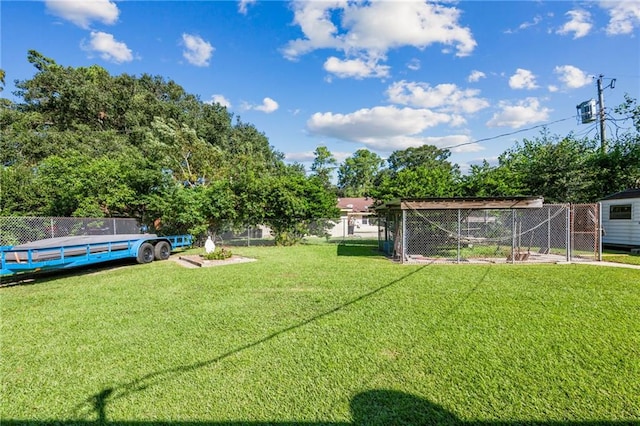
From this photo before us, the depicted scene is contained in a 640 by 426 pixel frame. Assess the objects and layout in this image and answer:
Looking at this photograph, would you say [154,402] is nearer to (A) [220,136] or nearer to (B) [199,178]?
(B) [199,178]

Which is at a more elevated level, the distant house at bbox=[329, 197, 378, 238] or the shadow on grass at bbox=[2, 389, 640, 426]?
the distant house at bbox=[329, 197, 378, 238]

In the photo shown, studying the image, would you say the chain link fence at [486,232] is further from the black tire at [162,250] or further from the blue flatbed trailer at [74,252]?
the blue flatbed trailer at [74,252]

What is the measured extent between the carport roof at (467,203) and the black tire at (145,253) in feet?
27.4

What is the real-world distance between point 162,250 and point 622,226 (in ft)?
59.6

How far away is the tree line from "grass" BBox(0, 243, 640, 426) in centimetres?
752

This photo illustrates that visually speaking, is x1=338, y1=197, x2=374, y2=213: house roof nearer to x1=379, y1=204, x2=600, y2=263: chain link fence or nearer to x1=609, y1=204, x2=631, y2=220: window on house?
x1=379, y1=204, x2=600, y2=263: chain link fence

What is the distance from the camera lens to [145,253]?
9.81 metres

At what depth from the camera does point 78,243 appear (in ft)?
24.9

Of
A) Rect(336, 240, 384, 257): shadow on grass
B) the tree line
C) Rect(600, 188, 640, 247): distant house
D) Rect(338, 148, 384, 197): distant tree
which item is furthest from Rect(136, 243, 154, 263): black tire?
Rect(338, 148, 384, 197): distant tree

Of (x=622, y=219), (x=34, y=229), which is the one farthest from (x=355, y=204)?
(x=34, y=229)

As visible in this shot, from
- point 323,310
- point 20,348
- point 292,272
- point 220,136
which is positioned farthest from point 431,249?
point 220,136

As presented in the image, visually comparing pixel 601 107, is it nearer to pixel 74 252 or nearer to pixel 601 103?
pixel 601 103

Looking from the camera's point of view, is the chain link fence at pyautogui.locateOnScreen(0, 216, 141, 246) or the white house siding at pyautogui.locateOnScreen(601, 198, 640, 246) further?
the white house siding at pyautogui.locateOnScreen(601, 198, 640, 246)

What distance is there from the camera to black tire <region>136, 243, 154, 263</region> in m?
9.52
